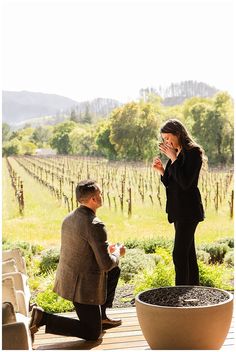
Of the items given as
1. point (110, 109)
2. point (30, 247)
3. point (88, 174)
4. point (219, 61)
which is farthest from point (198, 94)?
point (30, 247)

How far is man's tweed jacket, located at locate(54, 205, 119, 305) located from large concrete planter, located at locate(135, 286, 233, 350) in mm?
441

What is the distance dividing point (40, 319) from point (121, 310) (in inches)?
44.0

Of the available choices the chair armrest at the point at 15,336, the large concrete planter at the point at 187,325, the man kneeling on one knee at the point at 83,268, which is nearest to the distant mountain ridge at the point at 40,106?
the man kneeling on one knee at the point at 83,268

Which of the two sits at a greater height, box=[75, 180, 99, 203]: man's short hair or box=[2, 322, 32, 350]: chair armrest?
box=[75, 180, 99, 203]: man's short hair

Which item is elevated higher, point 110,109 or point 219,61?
point 219,61

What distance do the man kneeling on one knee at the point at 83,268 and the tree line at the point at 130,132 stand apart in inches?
93.4

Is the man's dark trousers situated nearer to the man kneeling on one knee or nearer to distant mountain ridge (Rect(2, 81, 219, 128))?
the man kneeling on one knee

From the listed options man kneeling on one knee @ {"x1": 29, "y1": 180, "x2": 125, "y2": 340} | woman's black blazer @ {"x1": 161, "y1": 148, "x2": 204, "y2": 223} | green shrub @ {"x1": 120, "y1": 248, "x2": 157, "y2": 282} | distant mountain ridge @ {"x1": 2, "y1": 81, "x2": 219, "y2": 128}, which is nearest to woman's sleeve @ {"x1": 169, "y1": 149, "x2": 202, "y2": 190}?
woman's black blazer @ {"x1": 161, "y1": 148, "x2": 204, "y2": 223}

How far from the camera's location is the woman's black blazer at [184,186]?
3631 mm

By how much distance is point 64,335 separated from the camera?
3.54 m

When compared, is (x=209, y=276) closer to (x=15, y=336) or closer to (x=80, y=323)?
(x=80, y=323)

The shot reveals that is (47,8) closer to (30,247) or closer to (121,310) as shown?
(30,247)

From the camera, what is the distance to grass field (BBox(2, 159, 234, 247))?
574cm

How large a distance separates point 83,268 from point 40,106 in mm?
2537
